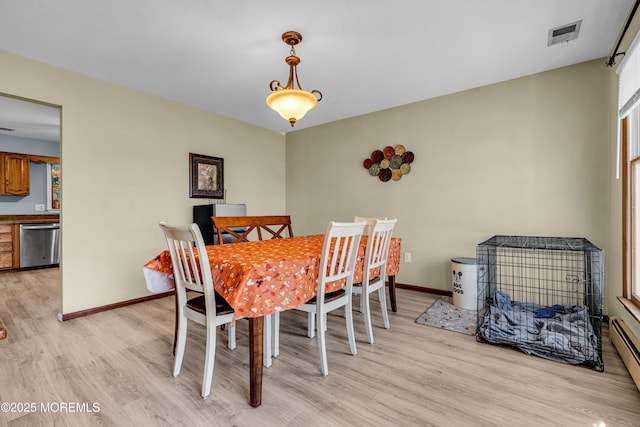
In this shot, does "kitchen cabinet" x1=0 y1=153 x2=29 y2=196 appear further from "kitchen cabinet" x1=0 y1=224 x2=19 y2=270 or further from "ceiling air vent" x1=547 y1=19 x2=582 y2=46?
"ceiling air vent" x1=547 y1=19 x2=582 y2=46

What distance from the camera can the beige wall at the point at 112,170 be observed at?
2752 millimetres

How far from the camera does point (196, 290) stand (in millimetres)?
1661

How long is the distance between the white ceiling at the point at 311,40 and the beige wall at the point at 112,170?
0.20m

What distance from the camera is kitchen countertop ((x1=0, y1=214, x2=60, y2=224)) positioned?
4.77 meters

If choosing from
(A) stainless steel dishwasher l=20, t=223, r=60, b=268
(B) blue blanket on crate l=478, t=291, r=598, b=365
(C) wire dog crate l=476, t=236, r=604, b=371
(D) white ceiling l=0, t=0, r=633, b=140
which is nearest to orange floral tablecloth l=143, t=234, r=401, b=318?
(B) blue blanket on crate l=478, t=291, r=598, b=365

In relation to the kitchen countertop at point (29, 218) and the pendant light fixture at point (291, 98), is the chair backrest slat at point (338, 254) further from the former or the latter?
the kitchen countertop at point (29, 218)

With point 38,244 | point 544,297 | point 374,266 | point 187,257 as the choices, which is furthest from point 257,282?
point 38,244

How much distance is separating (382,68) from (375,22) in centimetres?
70

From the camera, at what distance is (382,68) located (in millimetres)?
2811

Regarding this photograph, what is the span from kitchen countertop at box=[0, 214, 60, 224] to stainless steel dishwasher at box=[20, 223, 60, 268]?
0.30 ft

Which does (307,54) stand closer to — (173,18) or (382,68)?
(382,68)

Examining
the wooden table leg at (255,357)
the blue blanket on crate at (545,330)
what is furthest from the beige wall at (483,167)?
the wooden table leg at (255,357)

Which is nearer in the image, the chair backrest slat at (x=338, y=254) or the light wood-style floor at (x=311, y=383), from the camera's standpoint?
the light wood-style floor at (x=311, y=383)

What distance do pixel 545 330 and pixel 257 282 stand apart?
2.20 metres
